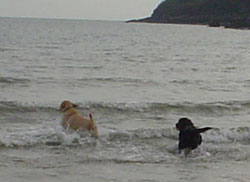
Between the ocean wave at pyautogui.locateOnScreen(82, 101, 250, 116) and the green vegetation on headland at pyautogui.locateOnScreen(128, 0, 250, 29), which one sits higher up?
the green vegetation on headland at pyautogui.locateOnScreen(128, 0, 250, 29)

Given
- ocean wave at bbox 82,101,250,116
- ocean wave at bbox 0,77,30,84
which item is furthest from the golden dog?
ocean wave at bbox 0,77,30,84

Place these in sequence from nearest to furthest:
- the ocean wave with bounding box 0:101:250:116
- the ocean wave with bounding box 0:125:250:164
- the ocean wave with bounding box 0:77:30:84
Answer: the ocean wave with bounding box 0:125:250:164 < the ocean wave with bounding box 0:101:250:116 < the ocean wave with bounding box 0:77:30:84

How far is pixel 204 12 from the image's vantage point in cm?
13488

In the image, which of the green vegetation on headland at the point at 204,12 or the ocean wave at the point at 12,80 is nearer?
the ocean wave at the point at 12,80

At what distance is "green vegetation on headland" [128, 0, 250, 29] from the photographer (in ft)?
397

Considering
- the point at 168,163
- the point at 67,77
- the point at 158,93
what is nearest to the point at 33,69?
the point at 67,77

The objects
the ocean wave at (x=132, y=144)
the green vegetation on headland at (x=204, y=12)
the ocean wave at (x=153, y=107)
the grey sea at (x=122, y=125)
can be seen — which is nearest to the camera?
the grey sea at (x=122, y=125)

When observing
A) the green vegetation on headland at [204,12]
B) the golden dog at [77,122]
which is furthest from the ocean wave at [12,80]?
the green vegetation on headland at [204,12]

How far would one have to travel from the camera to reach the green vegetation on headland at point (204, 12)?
121m

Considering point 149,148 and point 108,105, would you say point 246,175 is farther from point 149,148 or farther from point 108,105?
point 108,105

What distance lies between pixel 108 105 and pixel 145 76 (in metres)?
5.90

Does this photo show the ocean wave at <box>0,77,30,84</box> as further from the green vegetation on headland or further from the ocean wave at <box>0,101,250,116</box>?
the green vegetation on headland

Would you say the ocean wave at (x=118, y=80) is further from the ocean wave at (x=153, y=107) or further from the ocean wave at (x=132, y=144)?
the ocean wave at (x=132, y=144)

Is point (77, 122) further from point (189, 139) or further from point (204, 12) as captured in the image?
point (204, 12)
